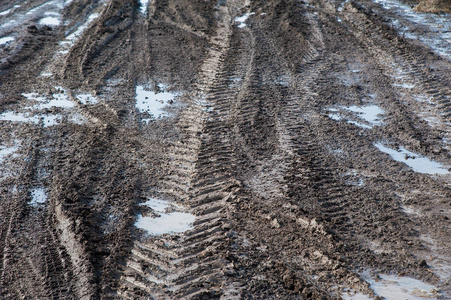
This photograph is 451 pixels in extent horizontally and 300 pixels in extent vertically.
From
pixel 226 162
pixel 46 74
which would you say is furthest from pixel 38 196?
pixel 46 74

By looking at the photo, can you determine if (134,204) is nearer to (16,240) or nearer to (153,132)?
(16,240)

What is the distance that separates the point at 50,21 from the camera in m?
12.2

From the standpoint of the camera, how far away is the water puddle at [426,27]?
10.3 metres

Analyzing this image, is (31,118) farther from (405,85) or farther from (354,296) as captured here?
(405,85)

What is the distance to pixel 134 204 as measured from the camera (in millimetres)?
5238

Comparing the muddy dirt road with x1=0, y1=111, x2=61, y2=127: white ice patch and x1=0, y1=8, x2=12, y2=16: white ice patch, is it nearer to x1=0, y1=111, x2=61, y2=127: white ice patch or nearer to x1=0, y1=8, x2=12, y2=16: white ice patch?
x1=0, y1=111, x2=61, y2=127: white ice patch

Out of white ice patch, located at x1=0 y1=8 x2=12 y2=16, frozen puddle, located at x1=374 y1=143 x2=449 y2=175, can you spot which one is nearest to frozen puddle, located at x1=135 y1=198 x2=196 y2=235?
frozen puddle, located at x1=374 y1=143 x2=449 y2=175

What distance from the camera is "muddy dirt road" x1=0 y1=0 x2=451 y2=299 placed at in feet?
13.6

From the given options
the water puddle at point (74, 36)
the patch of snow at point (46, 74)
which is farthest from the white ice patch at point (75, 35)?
the patch of snow at point (46, 74)

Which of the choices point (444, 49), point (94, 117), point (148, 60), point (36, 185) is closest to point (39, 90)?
point (94, 117)

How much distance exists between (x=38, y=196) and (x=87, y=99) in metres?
3.07

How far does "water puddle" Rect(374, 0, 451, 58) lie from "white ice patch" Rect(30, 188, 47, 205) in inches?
373

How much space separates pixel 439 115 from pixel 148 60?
6480 millimetres

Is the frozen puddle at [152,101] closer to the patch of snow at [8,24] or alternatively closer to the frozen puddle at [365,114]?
the frozen puddle at [365,114]
